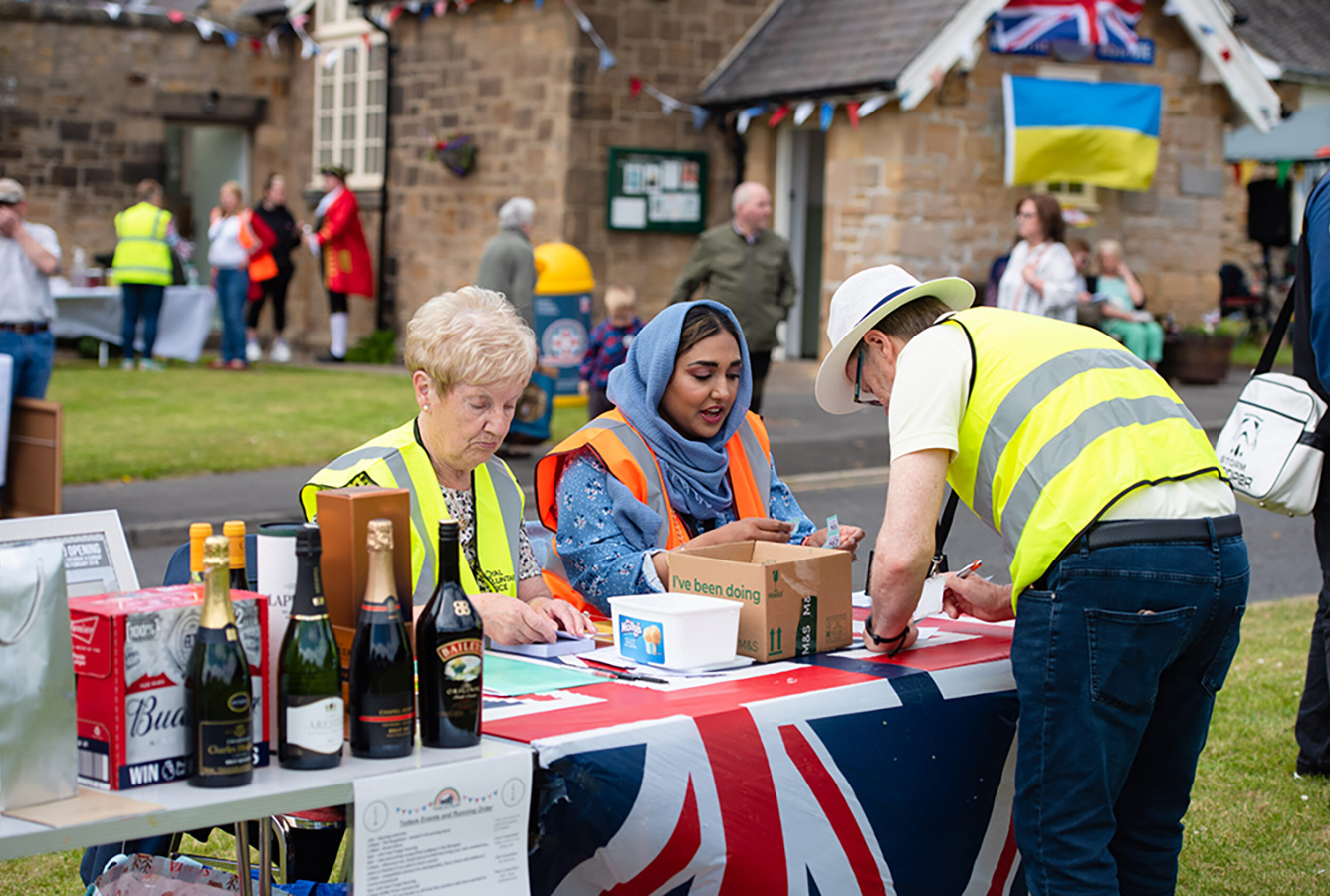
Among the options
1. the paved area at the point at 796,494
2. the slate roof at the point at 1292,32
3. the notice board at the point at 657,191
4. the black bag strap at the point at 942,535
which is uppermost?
the slate roof at the point at 1292,32

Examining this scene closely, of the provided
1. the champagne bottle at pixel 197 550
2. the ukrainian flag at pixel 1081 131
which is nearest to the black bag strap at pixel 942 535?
the champagne bottle at pixel 197 550

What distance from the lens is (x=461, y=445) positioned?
10.9ft

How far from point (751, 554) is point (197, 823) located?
1672 mm

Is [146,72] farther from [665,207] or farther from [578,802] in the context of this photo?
[578,802]

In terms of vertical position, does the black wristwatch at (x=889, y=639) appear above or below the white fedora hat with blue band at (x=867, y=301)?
below

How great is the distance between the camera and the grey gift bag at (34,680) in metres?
2.02

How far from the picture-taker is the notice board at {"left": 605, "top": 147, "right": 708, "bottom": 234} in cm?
1579

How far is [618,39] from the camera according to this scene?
15.7m

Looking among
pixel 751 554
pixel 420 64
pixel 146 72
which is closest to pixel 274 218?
pixel 420 64

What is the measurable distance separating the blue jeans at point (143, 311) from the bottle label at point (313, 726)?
15198mm

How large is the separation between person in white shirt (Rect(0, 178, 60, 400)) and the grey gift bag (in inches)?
283

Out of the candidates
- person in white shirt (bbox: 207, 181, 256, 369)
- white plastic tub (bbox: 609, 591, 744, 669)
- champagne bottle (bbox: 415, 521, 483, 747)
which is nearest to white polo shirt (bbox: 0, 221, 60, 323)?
white plastic tub (bbox: 609, 591, 744, 669)

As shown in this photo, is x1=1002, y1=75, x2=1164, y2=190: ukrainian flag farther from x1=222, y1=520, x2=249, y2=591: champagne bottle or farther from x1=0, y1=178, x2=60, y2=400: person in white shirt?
x1=222, y1=520, x2=249, y2=591: champagne bottle

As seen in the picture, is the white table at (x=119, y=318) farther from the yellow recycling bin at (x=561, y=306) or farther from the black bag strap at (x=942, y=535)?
the black bag strap at (x=942, y=535)
